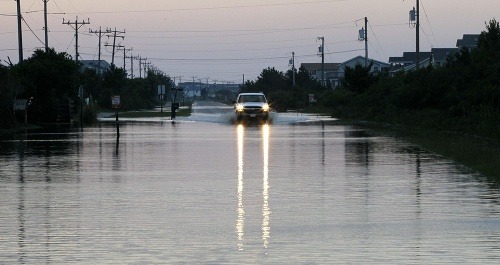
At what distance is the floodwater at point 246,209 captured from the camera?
12273 mm

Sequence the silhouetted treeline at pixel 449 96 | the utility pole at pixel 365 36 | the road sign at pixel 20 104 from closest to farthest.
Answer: the silhouetted treeline at pixel 449 96, the road sign at pixel 20 104, the utility pole at pixel 365 36

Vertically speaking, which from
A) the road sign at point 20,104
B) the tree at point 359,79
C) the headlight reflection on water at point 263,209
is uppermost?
the tree at point 359,79

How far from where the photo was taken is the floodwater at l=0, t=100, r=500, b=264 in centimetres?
1227

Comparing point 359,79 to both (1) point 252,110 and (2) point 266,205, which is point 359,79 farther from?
(2) point 266,205

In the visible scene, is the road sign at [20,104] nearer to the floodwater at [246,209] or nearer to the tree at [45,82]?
the tree at [45,82]

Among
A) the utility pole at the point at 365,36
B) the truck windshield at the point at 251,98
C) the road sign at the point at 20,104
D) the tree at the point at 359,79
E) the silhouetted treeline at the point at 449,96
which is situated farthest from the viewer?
the utility pole at the point at 365,36

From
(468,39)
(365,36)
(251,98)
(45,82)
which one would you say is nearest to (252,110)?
(251,98)

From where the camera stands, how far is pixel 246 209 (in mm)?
16781

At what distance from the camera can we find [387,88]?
69375 mm

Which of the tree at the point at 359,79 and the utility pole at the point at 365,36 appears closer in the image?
the tree at the point at 359,79

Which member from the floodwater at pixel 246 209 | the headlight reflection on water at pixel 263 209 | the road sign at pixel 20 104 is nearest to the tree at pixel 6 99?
the road sign at pixel 20 104

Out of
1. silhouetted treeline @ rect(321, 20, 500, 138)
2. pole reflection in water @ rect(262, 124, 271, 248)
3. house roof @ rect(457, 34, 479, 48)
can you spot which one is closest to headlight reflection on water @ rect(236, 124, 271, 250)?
pole reflection in water @ rect(262, 124, 271, 248)

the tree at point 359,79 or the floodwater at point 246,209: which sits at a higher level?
the tree at point 359,79

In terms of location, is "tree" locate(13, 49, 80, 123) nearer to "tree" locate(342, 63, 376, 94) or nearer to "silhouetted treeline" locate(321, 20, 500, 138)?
"silhouetted treeline" locate(321, 20, 500, 138)
